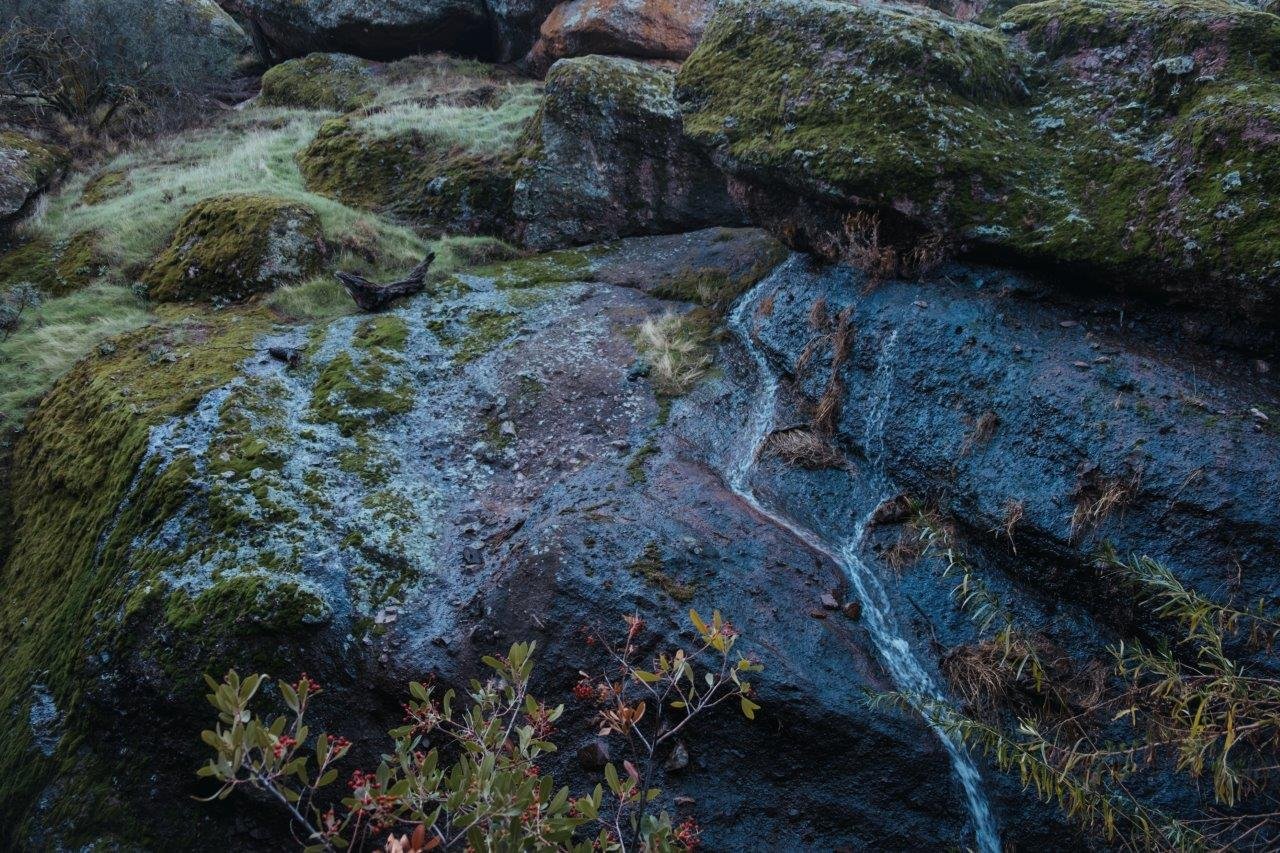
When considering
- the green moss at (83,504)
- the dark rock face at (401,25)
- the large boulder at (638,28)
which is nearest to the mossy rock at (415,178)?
the green moss at (83,504)

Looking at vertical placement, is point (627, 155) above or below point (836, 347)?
above

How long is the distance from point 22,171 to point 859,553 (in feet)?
47.3

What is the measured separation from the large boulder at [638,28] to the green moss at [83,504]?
11.1m

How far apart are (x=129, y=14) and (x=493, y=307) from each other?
50.6ft

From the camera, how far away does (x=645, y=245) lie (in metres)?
10.1

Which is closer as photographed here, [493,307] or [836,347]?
[836,347]

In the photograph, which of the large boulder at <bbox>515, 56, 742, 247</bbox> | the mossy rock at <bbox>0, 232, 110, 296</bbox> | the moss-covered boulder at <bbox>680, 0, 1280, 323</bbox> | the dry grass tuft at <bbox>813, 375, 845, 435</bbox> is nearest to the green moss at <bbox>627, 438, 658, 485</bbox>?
the dry grass tuft at <bbox>813, 375, 845, 435</bbox>

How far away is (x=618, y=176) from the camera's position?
10.4 metres

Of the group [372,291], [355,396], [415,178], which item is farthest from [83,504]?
[415,178]

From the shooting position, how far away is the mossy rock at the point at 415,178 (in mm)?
10734

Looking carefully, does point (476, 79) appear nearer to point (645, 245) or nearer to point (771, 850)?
point (645, 245)

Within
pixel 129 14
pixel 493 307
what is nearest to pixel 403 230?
pixel 493 307

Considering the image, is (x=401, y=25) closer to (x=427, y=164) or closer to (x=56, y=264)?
(x=427, y=164)

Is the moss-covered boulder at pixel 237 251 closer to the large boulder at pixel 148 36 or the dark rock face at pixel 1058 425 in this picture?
the dark rock face at pixel 1058 425
